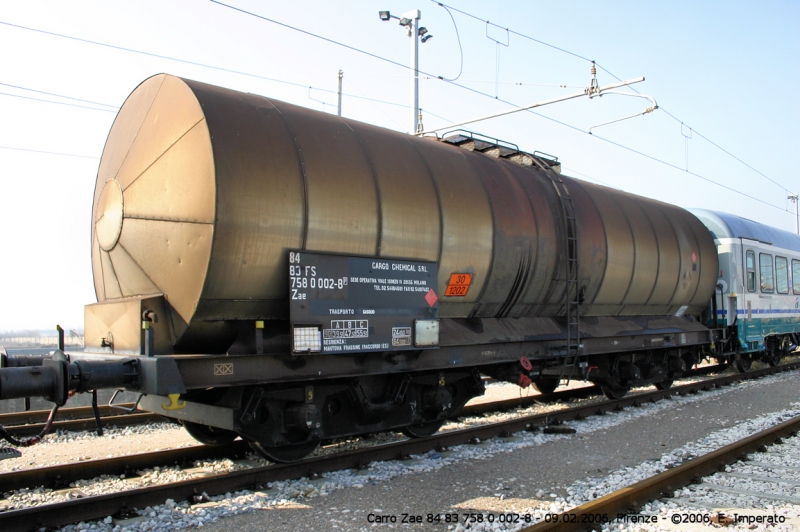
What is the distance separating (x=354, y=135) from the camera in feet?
22.6

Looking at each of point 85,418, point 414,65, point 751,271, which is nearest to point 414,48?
point 414,65

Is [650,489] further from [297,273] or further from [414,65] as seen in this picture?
[414,65]

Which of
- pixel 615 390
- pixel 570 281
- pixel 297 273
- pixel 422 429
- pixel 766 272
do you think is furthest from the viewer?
pixel 766 272

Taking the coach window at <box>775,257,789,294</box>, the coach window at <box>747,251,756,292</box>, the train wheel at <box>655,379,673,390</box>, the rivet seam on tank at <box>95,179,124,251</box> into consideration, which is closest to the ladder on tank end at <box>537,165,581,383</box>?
the train wheel at <box>655,379,673,390</box>

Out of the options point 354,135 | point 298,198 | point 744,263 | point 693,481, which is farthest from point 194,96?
point 744,263

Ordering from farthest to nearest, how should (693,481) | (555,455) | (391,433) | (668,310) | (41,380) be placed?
(668,310)
(391,433)
(555,455)
(693,481)
(41,380)

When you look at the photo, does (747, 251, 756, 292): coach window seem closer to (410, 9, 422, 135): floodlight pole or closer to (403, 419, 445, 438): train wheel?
(410, 9, 422, 135): floodlight pole

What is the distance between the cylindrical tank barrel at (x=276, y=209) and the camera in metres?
5.49

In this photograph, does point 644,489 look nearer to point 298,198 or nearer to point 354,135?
point 298,198

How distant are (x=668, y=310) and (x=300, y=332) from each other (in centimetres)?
945

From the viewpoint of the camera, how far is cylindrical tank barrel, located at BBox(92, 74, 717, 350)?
5.49m

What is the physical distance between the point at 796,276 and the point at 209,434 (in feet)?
57.9

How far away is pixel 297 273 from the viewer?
5832 mm

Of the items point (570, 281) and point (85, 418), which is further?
point (85, 418)
